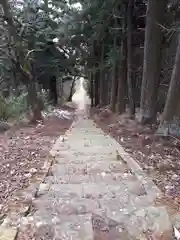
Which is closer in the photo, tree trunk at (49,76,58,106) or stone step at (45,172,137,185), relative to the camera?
stone step at (45,172,137,185)

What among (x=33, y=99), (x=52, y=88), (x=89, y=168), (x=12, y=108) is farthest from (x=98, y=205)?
(x=52, y=88)

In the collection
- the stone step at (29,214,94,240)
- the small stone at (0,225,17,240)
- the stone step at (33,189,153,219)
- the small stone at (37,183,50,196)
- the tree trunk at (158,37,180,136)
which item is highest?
the tree trunk at (158,37,180,136)

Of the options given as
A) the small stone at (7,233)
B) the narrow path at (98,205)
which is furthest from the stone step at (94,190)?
the small stone at (7,233)

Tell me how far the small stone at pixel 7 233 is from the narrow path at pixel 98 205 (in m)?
0.16

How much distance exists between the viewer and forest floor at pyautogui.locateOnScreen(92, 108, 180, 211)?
130 inches

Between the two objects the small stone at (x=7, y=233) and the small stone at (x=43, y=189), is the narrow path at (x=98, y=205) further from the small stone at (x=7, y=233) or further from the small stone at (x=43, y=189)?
the small stone at (x=7, y=233)

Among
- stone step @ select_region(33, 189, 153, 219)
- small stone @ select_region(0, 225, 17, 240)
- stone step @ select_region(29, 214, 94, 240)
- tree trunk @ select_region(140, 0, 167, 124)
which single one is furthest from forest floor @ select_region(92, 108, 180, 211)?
small stone @ select_region(0, 225, 17, 240)

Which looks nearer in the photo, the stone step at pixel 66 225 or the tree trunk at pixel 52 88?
the stone step at pixel 66 225

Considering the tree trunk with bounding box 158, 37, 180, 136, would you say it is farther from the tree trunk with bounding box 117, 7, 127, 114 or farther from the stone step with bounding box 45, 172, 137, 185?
the tree trunk with bounding box 117, 7, 127, 114

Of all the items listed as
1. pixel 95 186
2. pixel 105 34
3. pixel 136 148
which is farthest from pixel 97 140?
pixel 105 34

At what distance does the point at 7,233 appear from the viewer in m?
2.15

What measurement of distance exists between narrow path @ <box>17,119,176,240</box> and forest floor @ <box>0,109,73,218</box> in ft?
1.01

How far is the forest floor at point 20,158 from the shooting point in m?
3.36

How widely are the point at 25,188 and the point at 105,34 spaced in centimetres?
985
